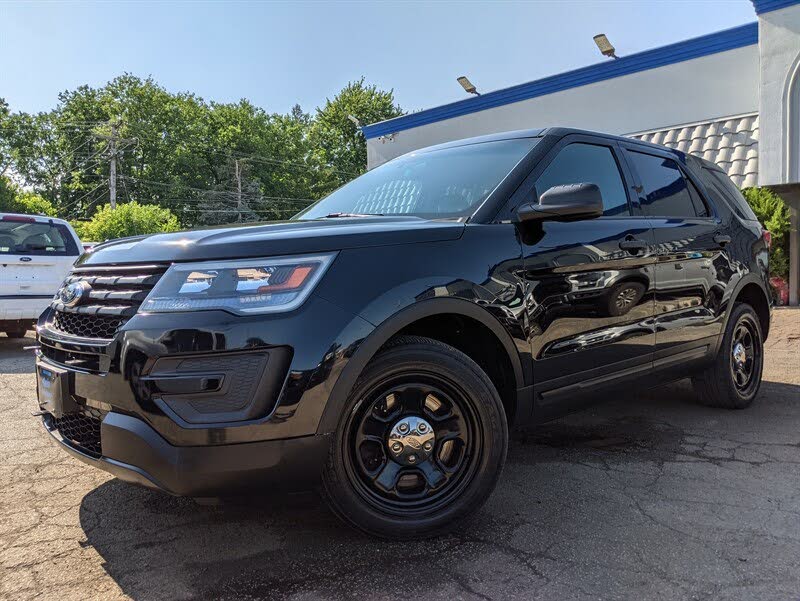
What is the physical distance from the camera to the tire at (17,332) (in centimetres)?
893

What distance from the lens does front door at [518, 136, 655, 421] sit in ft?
9.54

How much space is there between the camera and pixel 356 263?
92.2 inches

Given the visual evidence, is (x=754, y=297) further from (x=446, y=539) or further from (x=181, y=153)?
(x=181, y=153)

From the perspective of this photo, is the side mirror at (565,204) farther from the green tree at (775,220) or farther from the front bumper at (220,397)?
the green tree at (775,220)

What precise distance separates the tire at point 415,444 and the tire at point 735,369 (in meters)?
2.54

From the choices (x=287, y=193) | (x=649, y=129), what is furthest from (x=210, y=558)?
(x=287, y=193)

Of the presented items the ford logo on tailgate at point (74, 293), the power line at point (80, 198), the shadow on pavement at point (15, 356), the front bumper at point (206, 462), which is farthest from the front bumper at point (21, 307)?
the power line at point (80, 198)

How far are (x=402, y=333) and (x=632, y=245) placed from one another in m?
1.57

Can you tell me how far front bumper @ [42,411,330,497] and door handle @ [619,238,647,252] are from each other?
6.51 ft

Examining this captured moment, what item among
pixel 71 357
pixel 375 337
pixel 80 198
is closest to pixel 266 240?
pixel 375 337

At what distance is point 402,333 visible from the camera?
255 centimetres

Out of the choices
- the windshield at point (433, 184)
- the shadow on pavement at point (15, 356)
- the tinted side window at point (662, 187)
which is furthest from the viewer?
the shadow on pavement at point (15, 356)

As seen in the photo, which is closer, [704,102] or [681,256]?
[681,256]

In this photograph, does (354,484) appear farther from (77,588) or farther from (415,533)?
(77,588)
